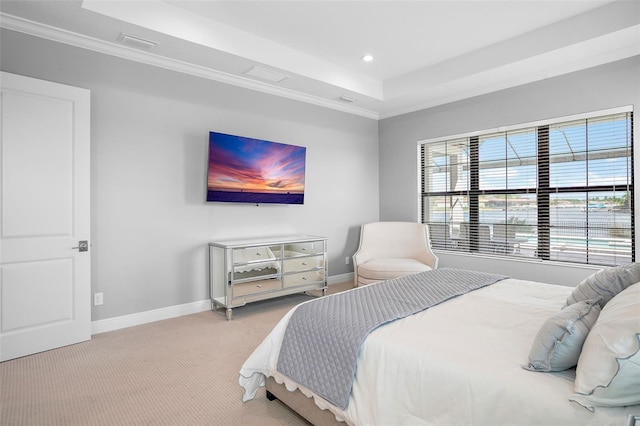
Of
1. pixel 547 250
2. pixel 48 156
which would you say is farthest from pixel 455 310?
pixel 48 156

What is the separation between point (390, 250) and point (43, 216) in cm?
387

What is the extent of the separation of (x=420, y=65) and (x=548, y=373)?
3887mm

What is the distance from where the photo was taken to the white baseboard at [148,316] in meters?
3.27

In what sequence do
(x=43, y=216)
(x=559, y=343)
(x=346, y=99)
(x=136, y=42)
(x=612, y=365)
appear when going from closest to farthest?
(x=612, y=365), (x=559, y=343), (x=43, y=216), (x=136, y=42), (x=346, y=99)

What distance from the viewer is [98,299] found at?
3252 mm

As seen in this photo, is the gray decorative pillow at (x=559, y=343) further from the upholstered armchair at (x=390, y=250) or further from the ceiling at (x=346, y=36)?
the upholstered armchair at (x=390, y=250)

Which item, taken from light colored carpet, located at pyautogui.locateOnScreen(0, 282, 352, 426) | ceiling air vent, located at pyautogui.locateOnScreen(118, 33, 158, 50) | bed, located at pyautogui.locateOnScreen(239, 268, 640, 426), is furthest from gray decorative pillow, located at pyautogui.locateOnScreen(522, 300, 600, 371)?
ceiling air vent, located at pyautogui.locateOnScreen(118, 33, 158, 50)

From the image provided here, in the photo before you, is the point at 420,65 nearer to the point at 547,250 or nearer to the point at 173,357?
the point at 547,250

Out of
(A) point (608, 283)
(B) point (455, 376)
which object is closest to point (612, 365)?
(B) point (455, 376)

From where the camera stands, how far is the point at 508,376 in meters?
1.27

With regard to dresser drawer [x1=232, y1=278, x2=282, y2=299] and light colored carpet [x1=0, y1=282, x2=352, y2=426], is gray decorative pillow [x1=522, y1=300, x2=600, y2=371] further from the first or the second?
dresser drawer [x1=232, y1=278, x2=282, y2=299]

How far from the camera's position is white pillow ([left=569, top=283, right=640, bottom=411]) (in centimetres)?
104

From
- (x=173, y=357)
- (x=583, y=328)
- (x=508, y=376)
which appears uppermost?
Result: (x=583, y=328)

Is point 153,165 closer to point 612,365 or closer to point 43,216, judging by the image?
point 43,216
